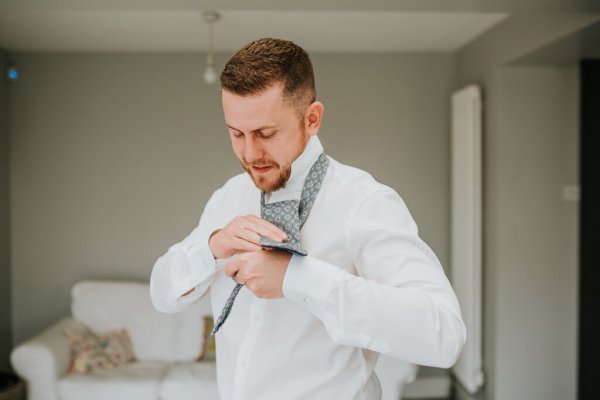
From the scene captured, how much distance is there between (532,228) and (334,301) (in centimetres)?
306

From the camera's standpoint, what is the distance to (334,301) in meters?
0.90

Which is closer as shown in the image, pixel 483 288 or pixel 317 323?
pixel 317 323

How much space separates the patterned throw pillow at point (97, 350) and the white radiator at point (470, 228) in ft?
7.87

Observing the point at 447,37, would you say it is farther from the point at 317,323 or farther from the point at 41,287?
the point at 41,287

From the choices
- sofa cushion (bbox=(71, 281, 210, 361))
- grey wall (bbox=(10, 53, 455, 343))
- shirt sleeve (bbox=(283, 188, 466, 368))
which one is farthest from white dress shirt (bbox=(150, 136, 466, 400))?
grey wall (bbox=(10, 53, 455, 343))

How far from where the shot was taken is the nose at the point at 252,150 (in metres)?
0.99

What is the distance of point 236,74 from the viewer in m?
0.97

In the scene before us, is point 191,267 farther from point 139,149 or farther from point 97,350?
point 139,149

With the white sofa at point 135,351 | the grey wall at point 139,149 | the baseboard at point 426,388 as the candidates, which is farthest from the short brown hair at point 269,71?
the baseboard at point 426,388

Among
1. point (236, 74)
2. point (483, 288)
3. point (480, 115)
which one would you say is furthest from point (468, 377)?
point (236, 74)

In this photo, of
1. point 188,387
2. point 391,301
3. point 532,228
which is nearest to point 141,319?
point 188,387

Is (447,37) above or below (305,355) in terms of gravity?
above

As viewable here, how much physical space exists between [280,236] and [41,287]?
4120 mm

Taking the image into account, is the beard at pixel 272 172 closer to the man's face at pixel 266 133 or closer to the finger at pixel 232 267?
the man's face at pixel 266 133
